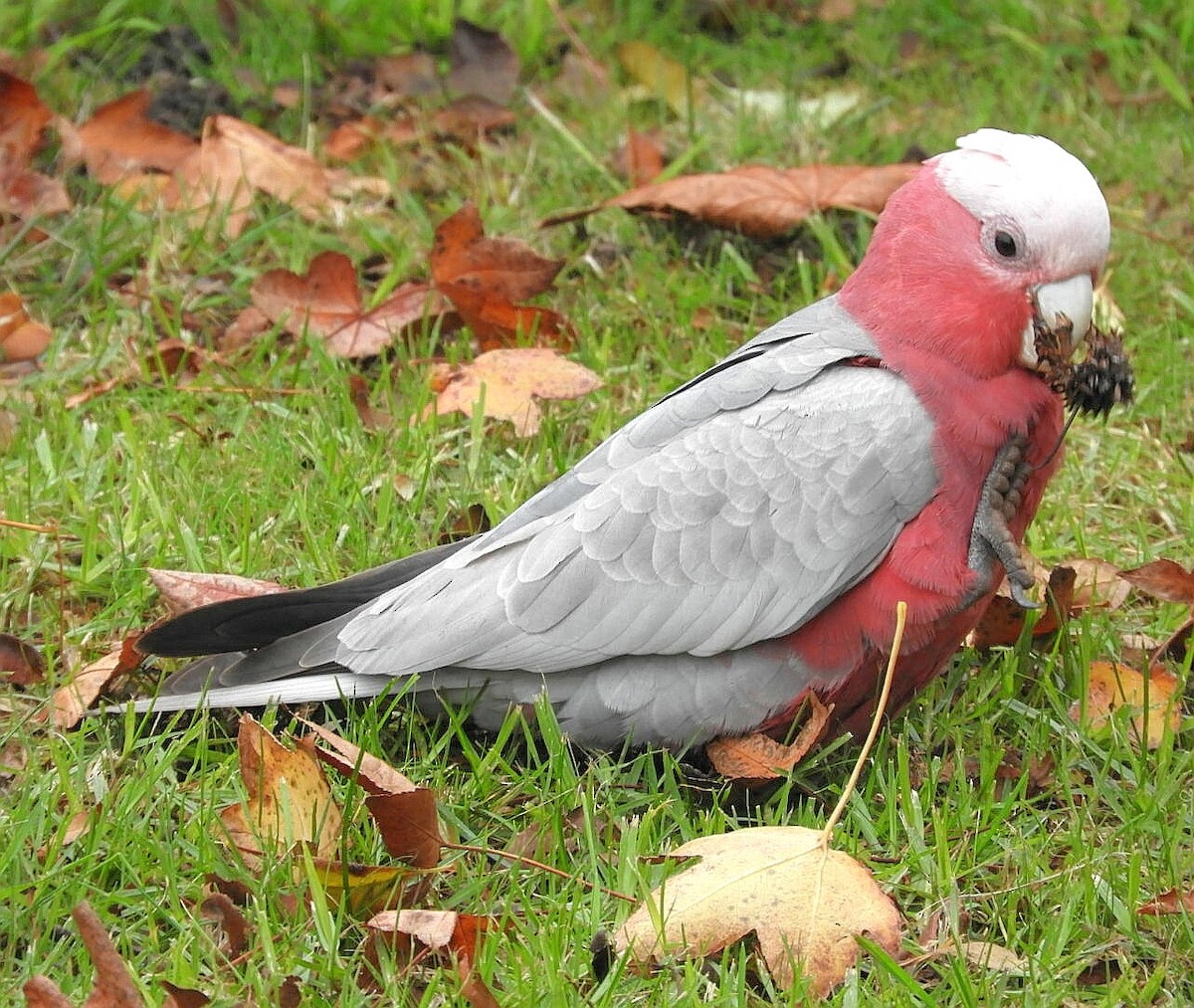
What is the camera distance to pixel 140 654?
2.78 m

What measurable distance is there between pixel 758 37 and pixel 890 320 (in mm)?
3032

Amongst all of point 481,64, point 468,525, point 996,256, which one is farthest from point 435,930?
point 481,64

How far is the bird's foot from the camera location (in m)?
2.57

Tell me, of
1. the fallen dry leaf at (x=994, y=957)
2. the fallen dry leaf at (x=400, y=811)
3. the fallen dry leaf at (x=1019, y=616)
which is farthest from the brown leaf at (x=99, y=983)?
the fallen dry leaf at (x=1019, y=616)

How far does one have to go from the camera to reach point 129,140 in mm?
4531

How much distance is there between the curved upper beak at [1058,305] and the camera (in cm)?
261

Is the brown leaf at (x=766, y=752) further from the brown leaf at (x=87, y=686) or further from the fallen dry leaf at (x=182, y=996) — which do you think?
the brown leaf at (x=87, y=686)

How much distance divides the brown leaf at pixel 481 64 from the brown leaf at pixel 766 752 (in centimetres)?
299

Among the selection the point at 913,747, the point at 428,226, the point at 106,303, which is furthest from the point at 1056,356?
the point at 106,303

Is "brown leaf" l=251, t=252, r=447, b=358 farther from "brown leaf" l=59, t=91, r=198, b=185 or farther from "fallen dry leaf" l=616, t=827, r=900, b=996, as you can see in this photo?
"fallen dry leaf" l=616, t=827, r=900, b=996

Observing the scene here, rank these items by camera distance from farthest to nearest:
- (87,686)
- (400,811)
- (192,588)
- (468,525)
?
1. (468,525)
2. (192,588)
3. (87,686)
4. (400,811)

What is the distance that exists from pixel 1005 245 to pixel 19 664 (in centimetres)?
195

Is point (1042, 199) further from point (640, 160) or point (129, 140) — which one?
point (129, 140)

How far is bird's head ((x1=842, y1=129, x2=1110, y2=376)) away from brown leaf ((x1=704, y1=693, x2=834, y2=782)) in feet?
2.12
